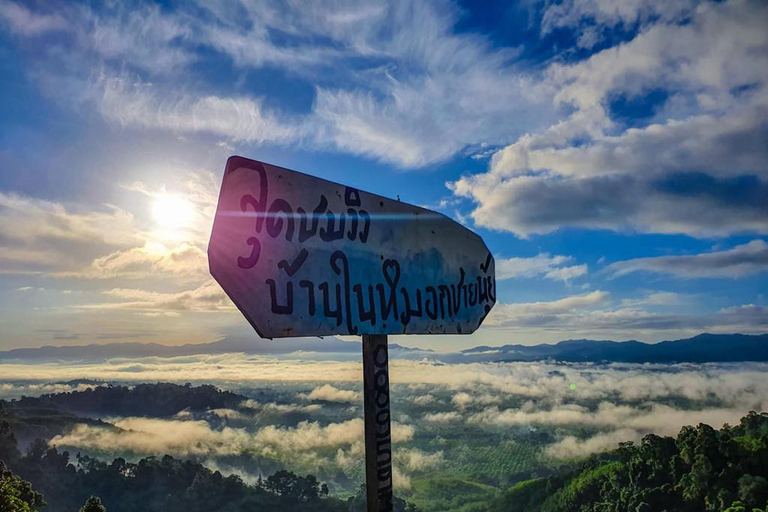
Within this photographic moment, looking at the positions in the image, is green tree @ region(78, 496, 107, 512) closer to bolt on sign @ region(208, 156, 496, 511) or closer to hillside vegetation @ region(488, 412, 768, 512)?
bolt on sign @ region(208, 156, 496, 511)

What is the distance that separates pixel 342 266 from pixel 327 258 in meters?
0.12

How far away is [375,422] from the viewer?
10.5 feet

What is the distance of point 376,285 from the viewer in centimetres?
312

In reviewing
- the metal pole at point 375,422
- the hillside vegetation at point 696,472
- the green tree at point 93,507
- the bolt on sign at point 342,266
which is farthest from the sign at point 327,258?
the hillside vegetation at point 696,472

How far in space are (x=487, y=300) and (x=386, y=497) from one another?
5.99 ft

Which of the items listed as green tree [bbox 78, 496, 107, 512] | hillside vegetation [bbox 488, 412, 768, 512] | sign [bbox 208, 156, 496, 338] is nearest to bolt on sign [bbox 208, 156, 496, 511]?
sign [bbox 208, 156, 496, 338]

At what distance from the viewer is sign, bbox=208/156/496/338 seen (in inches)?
98.0

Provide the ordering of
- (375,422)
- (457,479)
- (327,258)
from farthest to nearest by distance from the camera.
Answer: (457,479), (375,422), (327,258)

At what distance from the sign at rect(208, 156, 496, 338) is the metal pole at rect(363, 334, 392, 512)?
0.51 feet

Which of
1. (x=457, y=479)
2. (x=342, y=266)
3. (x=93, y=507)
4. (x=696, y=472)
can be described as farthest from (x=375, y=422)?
(x=457, y=479)

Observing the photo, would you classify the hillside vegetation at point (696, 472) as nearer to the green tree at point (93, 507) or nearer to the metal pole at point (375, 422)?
the green tree at point (93, 507)

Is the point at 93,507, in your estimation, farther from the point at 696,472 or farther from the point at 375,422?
the point at 696,472

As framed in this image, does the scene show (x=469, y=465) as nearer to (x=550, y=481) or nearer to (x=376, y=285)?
(x=550, y=481)

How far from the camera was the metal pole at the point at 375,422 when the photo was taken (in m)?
3.14
